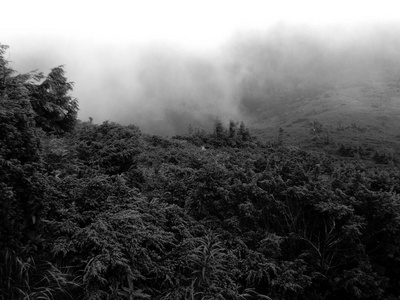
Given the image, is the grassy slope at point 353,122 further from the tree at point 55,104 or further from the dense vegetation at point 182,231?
the dense vegetation at point 182,231

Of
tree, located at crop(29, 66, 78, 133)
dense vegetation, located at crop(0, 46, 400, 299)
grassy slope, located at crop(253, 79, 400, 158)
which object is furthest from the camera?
grassy slope, located at crop(253, 79, 400, 158)

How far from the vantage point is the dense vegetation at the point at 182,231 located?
3957 millimetres

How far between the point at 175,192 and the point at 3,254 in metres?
4.06

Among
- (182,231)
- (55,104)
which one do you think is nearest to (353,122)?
(55,104)

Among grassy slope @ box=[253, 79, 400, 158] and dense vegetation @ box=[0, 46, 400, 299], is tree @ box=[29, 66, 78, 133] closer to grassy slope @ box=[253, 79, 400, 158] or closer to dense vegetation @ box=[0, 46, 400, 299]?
dense vegetation @ box=[0, 46, 400, 299]

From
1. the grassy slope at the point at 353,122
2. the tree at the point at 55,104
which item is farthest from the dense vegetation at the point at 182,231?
the grassy slope at the point at 353,122

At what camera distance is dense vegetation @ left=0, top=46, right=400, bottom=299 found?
396cm

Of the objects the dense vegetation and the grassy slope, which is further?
the grassy slope

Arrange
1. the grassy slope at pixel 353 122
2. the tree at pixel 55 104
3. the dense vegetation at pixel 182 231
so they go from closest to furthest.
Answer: the dense vegetation at pixel 182 231, the tree at pixel 55 104, the grassy slope at pixel 353 122

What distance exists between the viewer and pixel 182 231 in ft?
17.7

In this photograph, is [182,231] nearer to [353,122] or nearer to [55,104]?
[55,104]

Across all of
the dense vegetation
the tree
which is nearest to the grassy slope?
the tree

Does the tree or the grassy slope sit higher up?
the tree

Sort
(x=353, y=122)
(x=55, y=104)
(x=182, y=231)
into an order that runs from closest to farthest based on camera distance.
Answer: (x=182, y=231)
(x=55, y=104)
(x=353, y=122)
